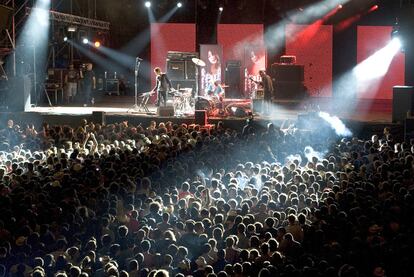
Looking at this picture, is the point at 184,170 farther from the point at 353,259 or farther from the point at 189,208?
the point at 353,259

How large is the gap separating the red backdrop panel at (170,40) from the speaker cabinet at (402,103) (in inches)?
389

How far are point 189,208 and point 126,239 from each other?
1.33 meters

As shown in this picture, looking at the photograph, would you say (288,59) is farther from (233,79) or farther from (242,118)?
(242,118)

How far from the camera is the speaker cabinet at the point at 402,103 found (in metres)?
17.8

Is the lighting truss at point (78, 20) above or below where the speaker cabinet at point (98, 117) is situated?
above

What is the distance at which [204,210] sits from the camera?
867cm

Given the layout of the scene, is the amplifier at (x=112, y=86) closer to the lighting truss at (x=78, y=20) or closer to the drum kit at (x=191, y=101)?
the lighting truss at (x=78, y=20)

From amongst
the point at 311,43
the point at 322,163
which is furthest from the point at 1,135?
the point at 311,43

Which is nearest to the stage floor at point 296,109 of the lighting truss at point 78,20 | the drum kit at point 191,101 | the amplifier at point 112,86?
the drum kit at point 191,101

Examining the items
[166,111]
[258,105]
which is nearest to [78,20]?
[166,111]

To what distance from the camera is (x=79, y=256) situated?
7.59 metres

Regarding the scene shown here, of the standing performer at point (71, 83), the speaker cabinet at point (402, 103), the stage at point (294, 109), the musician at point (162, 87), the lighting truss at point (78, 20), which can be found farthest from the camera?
the standing performer at point (71, 83)

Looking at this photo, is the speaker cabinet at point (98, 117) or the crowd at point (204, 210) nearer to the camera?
the crowd at point (204, 210)

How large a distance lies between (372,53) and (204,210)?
1784 cm
